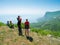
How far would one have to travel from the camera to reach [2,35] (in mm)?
31156

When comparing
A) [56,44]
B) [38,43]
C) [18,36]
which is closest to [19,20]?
[18,36]

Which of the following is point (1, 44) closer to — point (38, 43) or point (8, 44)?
point (8, 44)

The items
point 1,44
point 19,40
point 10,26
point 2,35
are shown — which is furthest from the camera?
point 10,26

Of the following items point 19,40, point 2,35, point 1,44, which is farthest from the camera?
point 2,35

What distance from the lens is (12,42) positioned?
1100 inches

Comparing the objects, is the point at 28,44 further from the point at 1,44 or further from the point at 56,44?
the point at 56,44

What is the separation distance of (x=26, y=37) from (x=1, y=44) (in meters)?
5.78

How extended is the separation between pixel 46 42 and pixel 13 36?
247 inches

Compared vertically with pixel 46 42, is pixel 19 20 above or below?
above

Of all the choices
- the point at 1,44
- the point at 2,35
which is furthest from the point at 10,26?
the point at 1,44

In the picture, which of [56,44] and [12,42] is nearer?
[12,42]

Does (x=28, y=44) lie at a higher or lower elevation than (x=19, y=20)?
lower

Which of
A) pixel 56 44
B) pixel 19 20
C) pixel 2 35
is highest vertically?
pixel 19 20

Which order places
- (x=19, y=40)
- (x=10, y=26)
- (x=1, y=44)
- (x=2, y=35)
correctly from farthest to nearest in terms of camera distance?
(x=10, y=26), (x=2, y=35), (x=19, y=40), (x=1, y=44)
